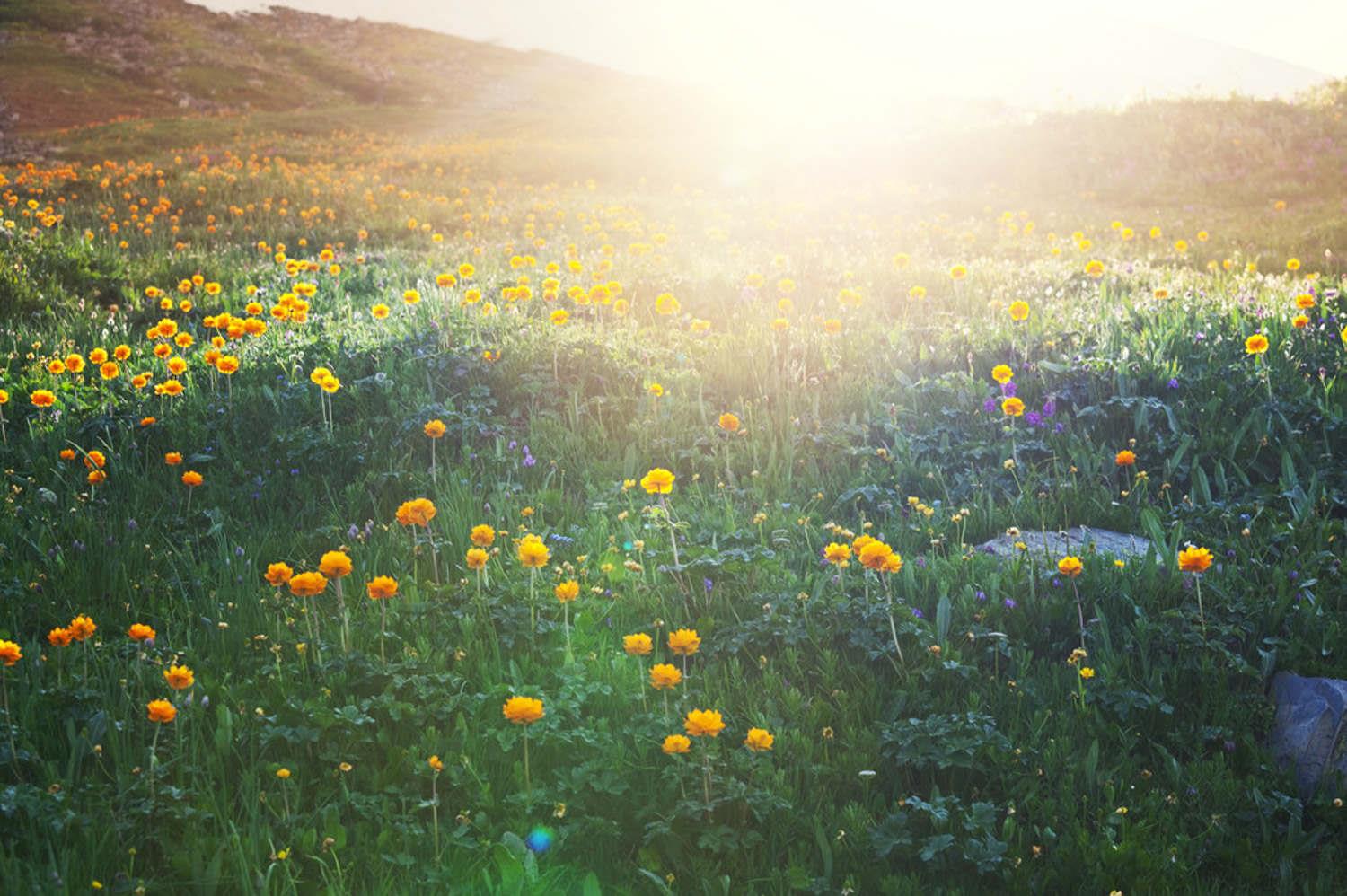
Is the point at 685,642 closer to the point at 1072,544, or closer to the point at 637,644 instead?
the point at 637,644

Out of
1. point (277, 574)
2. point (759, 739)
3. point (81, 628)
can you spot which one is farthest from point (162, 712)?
point (759, 739)

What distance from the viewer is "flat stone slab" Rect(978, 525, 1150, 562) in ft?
13.7

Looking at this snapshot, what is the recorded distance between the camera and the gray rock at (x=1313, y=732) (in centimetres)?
304

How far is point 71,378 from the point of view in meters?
6.42

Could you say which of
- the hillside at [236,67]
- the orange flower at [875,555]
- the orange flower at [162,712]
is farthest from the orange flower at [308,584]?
the hillside at [236,67]

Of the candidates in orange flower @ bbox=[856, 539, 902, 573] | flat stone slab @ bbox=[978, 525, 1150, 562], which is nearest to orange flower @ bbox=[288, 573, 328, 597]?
orange flower @ bbox=[856, 539, 902, 573]

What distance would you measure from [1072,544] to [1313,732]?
4.53 feet

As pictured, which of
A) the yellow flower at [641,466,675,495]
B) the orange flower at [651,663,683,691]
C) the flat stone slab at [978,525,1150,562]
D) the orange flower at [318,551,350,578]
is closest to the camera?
the orange flower at [651,663,683,691]

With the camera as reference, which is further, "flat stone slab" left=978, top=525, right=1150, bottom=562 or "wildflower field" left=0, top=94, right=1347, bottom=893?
"flat stone slab" left=978, top=525, right=1150, bottom=562

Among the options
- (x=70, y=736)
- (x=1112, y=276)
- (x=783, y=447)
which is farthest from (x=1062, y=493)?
(x=1112, y=276)

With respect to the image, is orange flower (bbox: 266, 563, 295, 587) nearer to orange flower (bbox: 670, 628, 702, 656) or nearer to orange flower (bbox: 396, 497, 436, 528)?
orange flower (bbox: 396, 497, 436, 528)

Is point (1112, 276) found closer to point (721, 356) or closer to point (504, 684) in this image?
point (721, 356)

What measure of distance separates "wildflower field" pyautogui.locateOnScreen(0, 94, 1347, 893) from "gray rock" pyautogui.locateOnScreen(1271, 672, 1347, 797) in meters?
0.08

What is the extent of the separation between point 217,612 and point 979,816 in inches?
118
